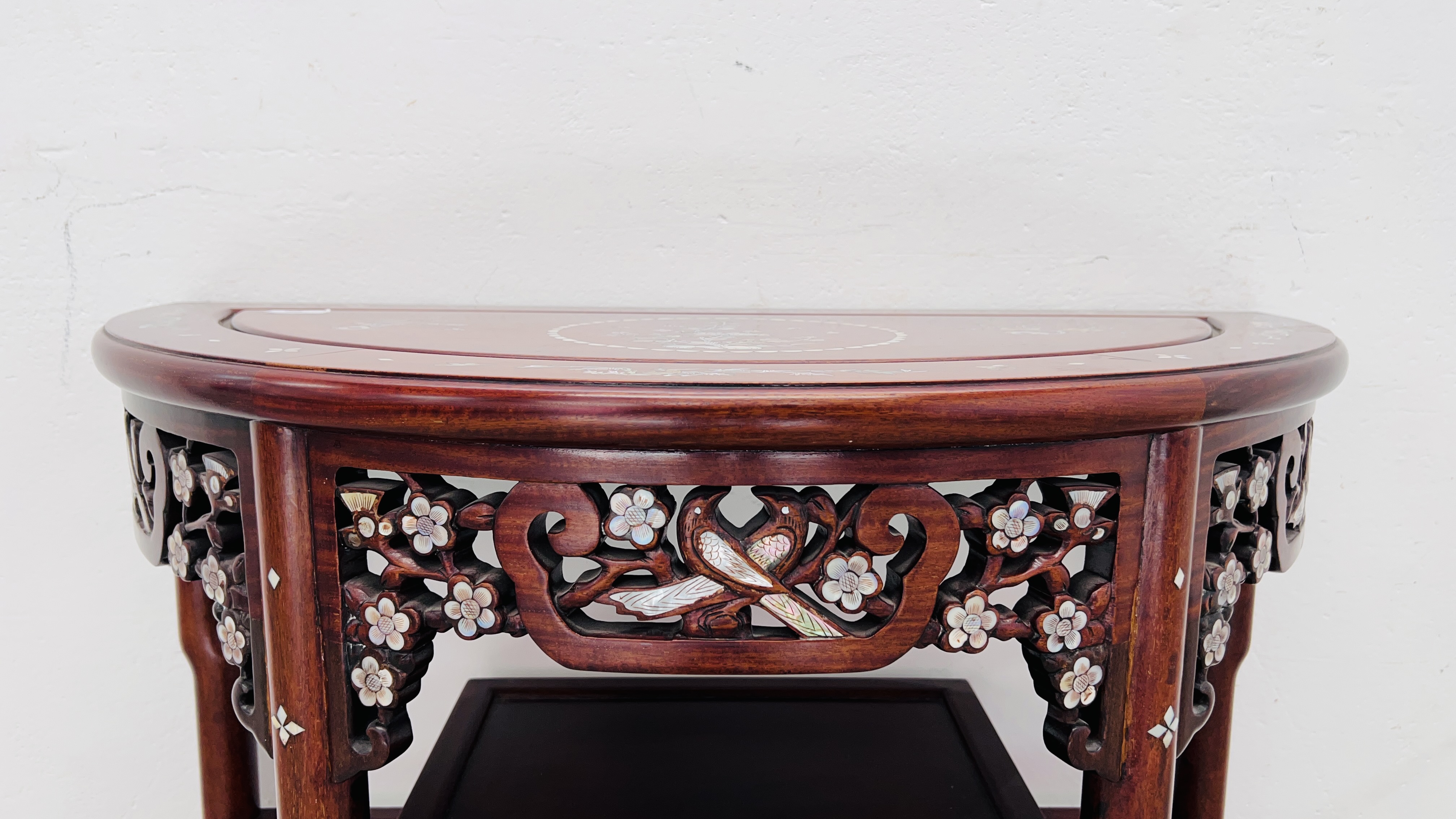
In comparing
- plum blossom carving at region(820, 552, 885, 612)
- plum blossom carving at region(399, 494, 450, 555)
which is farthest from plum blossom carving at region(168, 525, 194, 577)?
plum blossom carving at region(820, 552, 885, 612)

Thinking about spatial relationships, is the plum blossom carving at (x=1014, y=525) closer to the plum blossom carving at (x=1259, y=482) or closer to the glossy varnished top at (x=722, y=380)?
the glossy varnished top at (x=722, y=380)

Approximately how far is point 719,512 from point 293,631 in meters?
0.31

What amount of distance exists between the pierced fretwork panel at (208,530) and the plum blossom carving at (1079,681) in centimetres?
57

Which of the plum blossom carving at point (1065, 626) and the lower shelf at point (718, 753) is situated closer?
the plum blossom carving at point (1065, 626)

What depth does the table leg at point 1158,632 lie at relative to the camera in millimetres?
615

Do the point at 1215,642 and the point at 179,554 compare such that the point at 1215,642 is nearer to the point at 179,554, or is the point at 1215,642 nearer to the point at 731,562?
the point at 731,562

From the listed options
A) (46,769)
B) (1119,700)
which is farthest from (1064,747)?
(46,769)

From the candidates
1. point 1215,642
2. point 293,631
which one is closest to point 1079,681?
point 1215,642

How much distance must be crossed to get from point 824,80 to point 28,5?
2.88 ft

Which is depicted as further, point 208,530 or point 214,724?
point 214,724

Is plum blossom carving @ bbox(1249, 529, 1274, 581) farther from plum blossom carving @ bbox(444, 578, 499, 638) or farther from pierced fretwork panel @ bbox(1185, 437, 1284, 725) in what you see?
plum blossom carving @ bbox(444, 578, 499, 638)

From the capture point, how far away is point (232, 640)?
70cm

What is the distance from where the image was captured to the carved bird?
1.92ft

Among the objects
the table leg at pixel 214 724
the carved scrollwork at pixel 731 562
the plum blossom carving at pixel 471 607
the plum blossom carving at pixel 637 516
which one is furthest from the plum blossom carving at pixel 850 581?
the table leg at pixel 214 724
